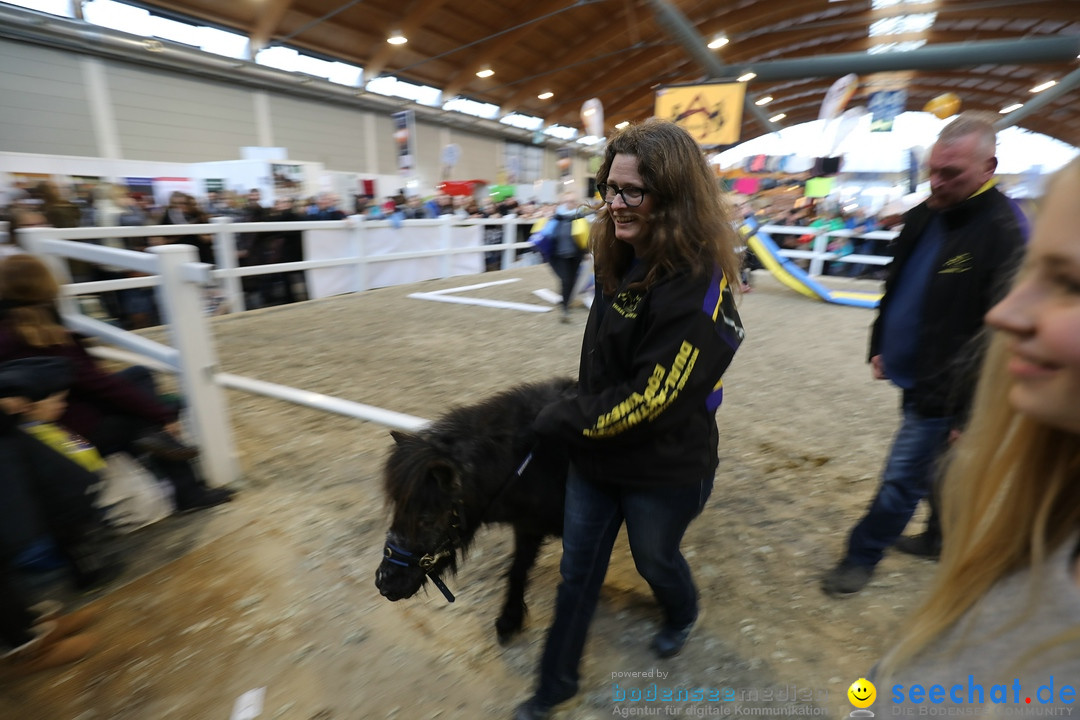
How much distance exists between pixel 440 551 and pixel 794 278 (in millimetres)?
9335

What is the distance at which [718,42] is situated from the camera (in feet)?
67.5

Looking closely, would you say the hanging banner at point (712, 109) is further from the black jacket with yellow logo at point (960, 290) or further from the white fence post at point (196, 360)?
the white fence post at point (196, 360)

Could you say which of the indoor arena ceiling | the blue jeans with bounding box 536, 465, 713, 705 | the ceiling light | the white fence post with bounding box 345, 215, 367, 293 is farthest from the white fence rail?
the ceiling light

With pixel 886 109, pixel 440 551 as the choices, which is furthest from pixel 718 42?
pixel 440 551

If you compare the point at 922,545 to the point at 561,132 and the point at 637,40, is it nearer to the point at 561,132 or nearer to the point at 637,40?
the point at 637,40

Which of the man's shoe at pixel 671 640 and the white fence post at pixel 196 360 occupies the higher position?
the white fence post at pixel 196 360

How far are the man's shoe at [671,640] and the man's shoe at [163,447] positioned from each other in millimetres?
2396

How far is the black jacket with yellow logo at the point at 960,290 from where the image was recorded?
1.78m

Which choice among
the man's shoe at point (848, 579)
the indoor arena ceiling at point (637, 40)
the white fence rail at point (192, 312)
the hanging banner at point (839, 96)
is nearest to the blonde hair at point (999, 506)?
the man's shoe at point (848, 579)

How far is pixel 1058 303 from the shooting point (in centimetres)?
55

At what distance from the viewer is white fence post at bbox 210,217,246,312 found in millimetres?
6617

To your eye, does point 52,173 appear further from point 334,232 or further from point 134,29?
Answer: point 334,232

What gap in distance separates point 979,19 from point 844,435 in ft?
84.8

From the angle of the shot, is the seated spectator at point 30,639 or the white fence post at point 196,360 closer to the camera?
the seated spectator at point 30,639
